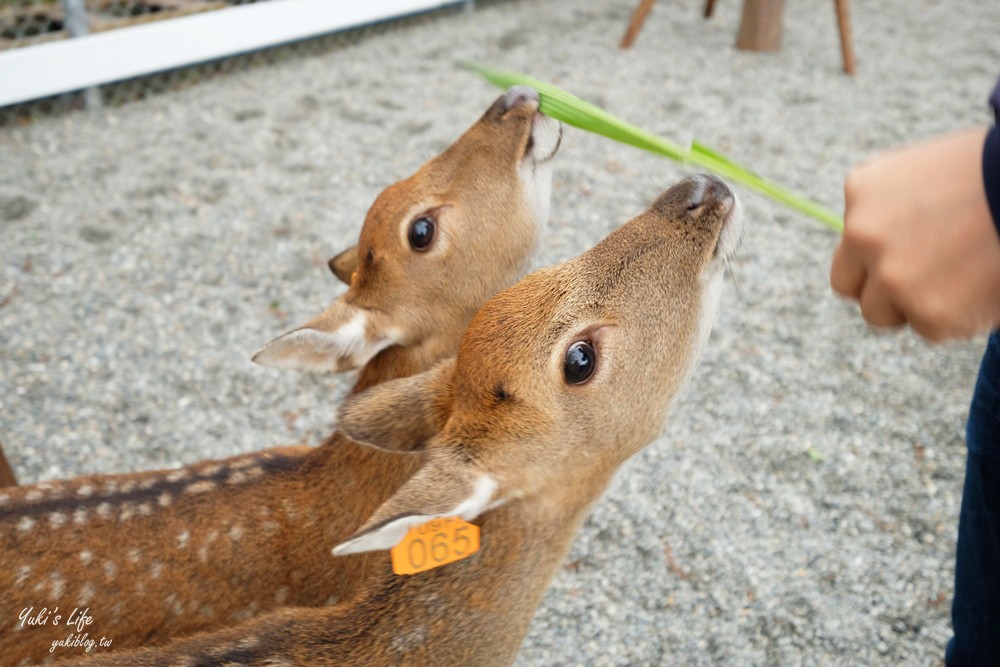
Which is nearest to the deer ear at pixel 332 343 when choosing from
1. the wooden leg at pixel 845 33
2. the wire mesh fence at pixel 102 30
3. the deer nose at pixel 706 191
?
the deer nose at pixel 706 191

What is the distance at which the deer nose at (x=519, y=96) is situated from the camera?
2.95 metres

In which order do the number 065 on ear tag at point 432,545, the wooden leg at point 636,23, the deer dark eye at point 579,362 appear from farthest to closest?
the wooden leg at point 636,23 < the deer dark eye at point 579,362 < the number 065 on ear tag at point 432,545

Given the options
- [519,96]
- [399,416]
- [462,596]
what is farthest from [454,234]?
[462,596]

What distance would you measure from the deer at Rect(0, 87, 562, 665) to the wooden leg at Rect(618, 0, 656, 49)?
18.0 feet

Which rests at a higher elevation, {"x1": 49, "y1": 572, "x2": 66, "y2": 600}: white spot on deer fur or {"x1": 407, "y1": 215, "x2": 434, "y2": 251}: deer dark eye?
{"x1": 407, "y1": 215, "x2": 434, "y2": 251}: deer dark eye

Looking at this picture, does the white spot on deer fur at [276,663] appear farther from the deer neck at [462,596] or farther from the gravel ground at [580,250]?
the gravel ground at [580,250]

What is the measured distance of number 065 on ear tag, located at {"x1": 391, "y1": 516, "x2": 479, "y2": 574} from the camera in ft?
6.03

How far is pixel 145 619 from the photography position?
2.49m

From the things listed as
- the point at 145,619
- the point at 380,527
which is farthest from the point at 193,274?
the point at 380,527

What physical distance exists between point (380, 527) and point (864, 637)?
2.42 m

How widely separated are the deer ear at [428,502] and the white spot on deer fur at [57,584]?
1042mm

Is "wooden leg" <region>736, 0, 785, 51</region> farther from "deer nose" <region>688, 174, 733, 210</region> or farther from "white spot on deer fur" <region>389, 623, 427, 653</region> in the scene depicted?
"white spot on deer fur" <region>389, 623, 427, 653</region>

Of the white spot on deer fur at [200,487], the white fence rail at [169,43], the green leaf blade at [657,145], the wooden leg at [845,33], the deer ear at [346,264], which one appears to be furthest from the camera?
the wooden leg at [845,33]

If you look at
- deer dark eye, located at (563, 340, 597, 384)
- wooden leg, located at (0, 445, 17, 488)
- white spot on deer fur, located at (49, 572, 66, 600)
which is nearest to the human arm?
deer dark eye, located at (563, 340, 597, 384)
